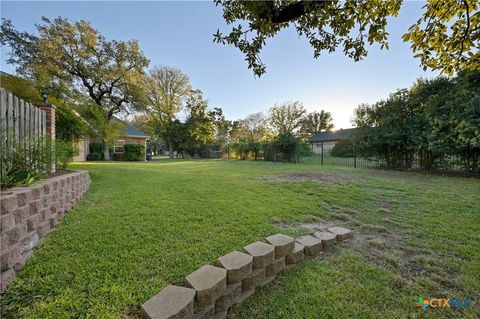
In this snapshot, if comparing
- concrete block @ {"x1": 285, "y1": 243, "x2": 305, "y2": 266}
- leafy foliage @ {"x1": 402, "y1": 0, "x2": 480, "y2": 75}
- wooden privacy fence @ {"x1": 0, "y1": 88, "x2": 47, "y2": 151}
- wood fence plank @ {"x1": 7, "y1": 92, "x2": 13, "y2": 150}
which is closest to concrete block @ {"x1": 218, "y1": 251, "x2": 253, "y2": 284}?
concrete block @ {"x1": 285, "y1": 243, "x2": 305, "y2": 266}

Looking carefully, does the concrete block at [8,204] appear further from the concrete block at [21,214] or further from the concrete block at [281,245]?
the concrete block at [281,245]

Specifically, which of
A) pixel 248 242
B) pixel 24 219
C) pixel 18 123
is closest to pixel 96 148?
pixel 18 123

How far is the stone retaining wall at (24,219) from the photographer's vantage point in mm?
1525

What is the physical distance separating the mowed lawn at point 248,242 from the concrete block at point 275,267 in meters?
0.08

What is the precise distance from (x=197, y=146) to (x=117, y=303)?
23519 mm

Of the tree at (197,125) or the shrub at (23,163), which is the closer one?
the shrub at (23,163)

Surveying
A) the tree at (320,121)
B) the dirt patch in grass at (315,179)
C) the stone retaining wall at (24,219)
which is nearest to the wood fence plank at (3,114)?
the stone retaining wall at (24,219)

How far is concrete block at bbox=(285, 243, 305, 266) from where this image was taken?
1.90 metres

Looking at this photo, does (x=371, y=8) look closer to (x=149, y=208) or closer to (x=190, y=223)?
(x=190, y=223)

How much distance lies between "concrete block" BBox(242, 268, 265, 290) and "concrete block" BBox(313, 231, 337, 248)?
933 millimetres

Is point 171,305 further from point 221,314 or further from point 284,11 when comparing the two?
point 284,11

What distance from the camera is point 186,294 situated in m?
1.26

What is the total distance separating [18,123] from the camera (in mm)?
2836

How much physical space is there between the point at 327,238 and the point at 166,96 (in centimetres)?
2474
